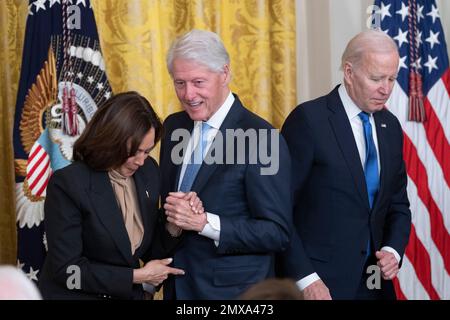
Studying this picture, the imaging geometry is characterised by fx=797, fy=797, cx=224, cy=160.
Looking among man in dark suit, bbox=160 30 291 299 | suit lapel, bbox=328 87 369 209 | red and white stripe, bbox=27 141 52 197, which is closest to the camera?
man in dark suit, bbox=160 30 291 299

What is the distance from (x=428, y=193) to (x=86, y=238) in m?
2.43

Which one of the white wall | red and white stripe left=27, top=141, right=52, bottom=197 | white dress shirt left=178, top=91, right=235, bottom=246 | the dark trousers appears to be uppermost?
the white wall

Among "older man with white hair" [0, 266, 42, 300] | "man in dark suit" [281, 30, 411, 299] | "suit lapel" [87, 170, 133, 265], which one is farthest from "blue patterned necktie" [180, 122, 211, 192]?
"older man with white hair" [0, 266, 42, 300]

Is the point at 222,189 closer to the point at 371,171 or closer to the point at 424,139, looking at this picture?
the point at 371,171

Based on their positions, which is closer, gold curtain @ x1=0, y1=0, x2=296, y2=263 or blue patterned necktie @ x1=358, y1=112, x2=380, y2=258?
blue patterned necktie @ x1=358, y1=112, x2=380, y2=258

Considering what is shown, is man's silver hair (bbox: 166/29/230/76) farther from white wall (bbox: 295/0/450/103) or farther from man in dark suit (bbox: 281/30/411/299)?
white wall (bbox: 295/0/450/103)

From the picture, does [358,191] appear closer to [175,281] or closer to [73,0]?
[175,281]

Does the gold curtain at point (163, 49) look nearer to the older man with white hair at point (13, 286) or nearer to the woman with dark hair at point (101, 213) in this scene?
the woman with dark hair at point (101, 213)

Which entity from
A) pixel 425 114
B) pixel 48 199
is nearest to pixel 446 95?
pixel 425 114

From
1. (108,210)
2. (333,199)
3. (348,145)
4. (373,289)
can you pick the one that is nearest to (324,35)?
(348,145)

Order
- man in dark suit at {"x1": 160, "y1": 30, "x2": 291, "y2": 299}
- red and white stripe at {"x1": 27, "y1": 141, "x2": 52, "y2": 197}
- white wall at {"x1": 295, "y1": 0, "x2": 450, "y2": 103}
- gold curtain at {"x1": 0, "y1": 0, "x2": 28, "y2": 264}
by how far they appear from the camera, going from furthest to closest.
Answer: white wall at {"x1": 295, "y1": 0, "x2": 450, "y2": 103} → gold curtain at {"x1": 0, "y1": 0, "x2": 28, "y2": 264} → red and white stripe at {"x1": 27, "y1": 141, "x2": 52, "y2": 197} → man in dark suit at {"x1": 160, "y1": 30, "x2": 291, "y2": 299}

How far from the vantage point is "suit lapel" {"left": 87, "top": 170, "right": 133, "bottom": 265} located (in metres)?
2.65

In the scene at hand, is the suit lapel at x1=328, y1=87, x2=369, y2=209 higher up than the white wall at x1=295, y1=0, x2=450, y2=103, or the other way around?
the white wall at x1=295, y1=0, x2=450, y2=103

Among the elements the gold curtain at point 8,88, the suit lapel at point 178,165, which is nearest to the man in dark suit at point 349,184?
the suit lapel at point 178,165
